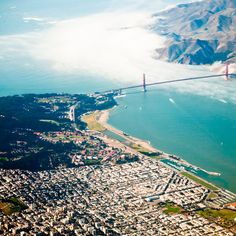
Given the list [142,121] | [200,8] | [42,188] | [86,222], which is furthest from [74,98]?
[200,8]

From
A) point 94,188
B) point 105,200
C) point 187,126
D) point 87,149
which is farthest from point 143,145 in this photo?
point 105,200

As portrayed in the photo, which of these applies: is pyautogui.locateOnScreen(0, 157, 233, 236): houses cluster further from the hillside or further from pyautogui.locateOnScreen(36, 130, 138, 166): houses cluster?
the hillside

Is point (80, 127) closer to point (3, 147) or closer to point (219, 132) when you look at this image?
point (3, 147)

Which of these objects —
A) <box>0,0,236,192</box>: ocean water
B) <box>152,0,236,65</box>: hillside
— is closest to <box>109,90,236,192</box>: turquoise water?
<box>0,0,236,192</box>: ocean water

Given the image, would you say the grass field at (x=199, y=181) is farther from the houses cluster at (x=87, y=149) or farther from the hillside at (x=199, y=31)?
the hillside at (x=199, y=31)

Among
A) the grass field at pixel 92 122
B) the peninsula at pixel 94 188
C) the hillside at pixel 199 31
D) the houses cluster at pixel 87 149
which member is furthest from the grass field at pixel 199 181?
the hillside at pixel 199 31
